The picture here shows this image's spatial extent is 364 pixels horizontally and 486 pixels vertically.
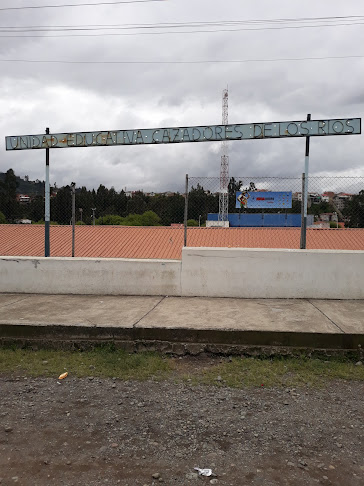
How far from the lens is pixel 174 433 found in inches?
122

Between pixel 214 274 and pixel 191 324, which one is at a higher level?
pixel 214 274

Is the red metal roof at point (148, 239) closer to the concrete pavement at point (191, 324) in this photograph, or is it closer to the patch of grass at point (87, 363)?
the concrete pavement at point (191, 324)

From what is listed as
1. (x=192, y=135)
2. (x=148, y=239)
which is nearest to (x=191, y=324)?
(x=192, y=135)

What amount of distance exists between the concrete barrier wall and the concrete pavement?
1.45 feet

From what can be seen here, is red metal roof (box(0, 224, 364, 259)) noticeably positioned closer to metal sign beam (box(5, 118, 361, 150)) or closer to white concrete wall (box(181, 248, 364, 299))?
metal sign beam (box(5, 118, 361, 150))

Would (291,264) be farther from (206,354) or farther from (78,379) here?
(78,379)

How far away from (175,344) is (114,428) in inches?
70.1

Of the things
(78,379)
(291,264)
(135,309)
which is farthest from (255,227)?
(78,379)

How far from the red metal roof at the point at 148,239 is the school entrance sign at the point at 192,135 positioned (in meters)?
12.6

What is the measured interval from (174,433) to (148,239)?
19.7 meters

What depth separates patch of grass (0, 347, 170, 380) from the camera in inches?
169

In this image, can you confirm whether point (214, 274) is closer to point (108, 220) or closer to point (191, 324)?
point (191, 324)

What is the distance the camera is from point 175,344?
488 centimetres

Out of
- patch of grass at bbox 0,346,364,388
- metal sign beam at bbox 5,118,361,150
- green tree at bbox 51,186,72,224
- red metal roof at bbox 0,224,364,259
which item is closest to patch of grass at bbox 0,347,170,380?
patch of grass at bbox 0,346,364,388
